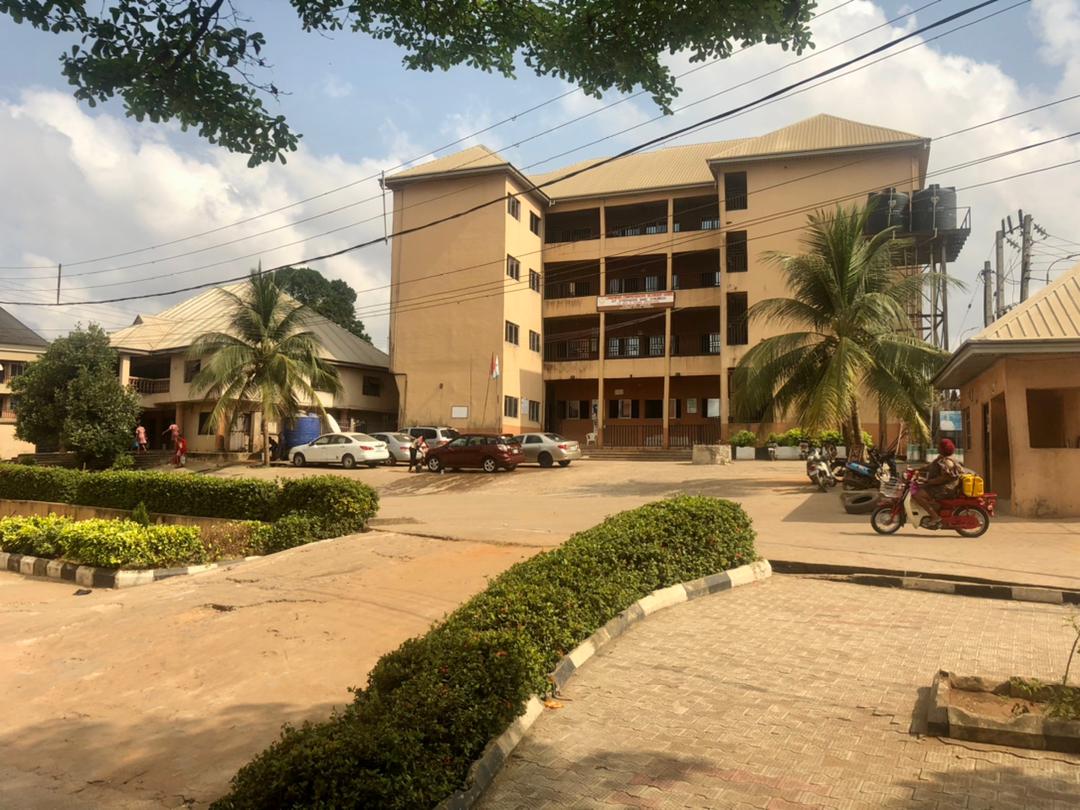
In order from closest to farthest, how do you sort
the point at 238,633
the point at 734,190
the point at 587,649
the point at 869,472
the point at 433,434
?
the point at 587,649, the point at 238,633, the point at 869,472, the point at 433,434, the point at 734,190

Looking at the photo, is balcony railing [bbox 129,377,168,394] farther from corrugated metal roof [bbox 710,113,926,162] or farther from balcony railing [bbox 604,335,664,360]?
corrugated metal roof [bbox 710,113,926,162]

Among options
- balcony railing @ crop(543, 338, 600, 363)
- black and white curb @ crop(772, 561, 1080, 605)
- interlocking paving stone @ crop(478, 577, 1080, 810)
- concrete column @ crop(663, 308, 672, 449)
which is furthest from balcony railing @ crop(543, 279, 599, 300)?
interlocking paving stone @ crop(478, 577, 1080, 810)

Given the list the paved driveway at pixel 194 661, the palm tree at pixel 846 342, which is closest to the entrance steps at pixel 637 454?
the palm tree at pixel 846 342

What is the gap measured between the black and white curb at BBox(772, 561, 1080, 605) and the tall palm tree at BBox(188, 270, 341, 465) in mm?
23496

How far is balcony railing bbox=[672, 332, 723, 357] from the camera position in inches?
1500

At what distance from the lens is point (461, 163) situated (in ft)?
119

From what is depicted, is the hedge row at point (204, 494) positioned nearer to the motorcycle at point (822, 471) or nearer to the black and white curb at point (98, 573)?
the black and white curb at point (98, 573)

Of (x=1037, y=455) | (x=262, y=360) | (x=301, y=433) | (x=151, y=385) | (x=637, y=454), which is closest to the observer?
(x=1037, y=455)

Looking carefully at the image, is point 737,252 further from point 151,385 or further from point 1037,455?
point 151,385

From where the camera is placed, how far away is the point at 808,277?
20609mm

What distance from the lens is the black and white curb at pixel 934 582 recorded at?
7445 mm

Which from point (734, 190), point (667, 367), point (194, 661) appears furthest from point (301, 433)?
point (194, 661)

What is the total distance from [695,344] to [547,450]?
48.3 feet

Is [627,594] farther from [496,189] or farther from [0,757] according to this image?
[496,189]
